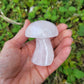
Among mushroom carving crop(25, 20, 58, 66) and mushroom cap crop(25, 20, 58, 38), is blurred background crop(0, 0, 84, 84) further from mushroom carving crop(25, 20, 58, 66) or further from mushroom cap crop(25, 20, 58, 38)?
mushroom cap crop(25, 20, 58, 38)

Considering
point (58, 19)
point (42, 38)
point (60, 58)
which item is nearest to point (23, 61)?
point (42, 38)

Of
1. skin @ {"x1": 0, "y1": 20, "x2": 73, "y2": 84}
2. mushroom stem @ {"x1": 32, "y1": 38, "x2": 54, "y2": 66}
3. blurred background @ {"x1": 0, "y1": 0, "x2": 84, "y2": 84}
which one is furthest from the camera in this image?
blurred background @ {"x1": 0, "y1": 0, "x2": 84, "y2": 84}

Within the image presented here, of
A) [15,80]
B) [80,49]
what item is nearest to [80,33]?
[80,49]

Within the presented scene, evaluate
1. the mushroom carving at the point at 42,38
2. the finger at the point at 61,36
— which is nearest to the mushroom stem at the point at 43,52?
the mushroom carving at the point at 42,38

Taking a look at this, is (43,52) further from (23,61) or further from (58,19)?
(58,19)

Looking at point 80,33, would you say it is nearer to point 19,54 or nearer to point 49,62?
point 49,62

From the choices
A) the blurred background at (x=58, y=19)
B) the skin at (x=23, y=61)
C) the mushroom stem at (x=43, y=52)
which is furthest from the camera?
the blurred background at (x=58, y=19)

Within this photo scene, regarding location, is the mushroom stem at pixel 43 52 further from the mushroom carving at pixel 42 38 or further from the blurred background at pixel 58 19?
the blurred background at pixel 58 19

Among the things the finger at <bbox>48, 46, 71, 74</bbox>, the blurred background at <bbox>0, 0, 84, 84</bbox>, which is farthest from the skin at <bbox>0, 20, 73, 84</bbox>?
the blurred background at <bbox>0, 0, 84, 84</bbox>
